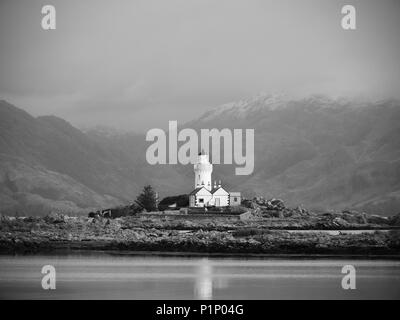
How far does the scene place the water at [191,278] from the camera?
212 feet

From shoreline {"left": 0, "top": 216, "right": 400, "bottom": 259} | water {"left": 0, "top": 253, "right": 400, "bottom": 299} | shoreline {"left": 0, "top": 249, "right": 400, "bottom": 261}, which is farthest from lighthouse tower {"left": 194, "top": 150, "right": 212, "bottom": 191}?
water {"left": 0, "top": 253, "right": 400, "bottom": 299}

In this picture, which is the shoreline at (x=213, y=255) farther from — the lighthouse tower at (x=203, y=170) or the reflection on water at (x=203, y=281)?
the lighthouse tower at (x=203, y=170)

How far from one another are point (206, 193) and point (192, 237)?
80.8 feet

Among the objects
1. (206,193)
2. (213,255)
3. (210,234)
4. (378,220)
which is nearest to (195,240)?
(213,255)

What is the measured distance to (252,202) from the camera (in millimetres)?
117875

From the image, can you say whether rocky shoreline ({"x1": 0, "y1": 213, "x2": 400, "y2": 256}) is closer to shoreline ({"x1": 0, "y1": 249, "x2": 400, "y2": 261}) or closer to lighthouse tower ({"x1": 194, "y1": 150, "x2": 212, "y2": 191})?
shoreline ({"x1": 0, "y1": 249, "x2": 400, "y2": 261})

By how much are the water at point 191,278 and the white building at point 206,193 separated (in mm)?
30990

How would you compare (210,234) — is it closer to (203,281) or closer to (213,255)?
(213,255)

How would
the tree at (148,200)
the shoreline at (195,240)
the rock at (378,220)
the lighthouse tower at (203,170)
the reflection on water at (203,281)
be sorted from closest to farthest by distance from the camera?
the reflection on water at (203,281) < the shoreline at (195,240) < the tree at (148,200) < the rock at (378,220) < the lighthouse tower at (203,170)

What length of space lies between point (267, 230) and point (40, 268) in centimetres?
2666

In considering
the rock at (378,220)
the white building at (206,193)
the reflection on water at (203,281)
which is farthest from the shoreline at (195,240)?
the rock at (378,220)

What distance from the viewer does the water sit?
64.8 m

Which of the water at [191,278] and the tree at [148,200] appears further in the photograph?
the tree at [148,200]

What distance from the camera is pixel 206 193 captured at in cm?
11638
